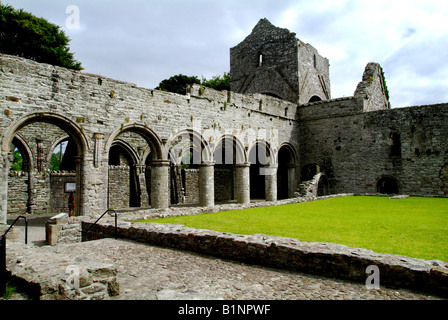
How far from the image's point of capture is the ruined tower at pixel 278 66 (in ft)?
77.2

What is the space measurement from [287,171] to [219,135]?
7.99 meters

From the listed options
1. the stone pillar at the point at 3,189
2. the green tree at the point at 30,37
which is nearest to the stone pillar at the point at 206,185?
the stone pillar at the point at 3,189

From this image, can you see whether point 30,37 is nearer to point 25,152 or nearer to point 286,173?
point 25,152

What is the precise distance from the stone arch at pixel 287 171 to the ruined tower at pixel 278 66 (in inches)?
155

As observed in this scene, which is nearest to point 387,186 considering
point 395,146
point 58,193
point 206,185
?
point 395,146

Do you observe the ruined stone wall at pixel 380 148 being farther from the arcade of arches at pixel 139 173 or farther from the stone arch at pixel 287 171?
the arcade of arches at pixel 139 173

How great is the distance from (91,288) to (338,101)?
782 inches

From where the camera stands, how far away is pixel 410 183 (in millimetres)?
18156

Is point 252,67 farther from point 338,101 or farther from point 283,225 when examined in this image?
point 283,225

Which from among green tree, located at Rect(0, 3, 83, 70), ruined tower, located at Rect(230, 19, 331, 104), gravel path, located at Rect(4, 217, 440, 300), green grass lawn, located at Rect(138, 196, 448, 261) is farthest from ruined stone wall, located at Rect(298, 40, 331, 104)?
gravel path, located at Rect(4, 217, 440, 300)

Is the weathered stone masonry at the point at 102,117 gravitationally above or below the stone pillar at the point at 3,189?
above

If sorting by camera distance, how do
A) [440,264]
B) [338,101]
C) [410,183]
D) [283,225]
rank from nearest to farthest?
[440,264] → [283,225] → [410,183] → [338,101]

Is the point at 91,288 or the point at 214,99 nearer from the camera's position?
the point at 91,288
